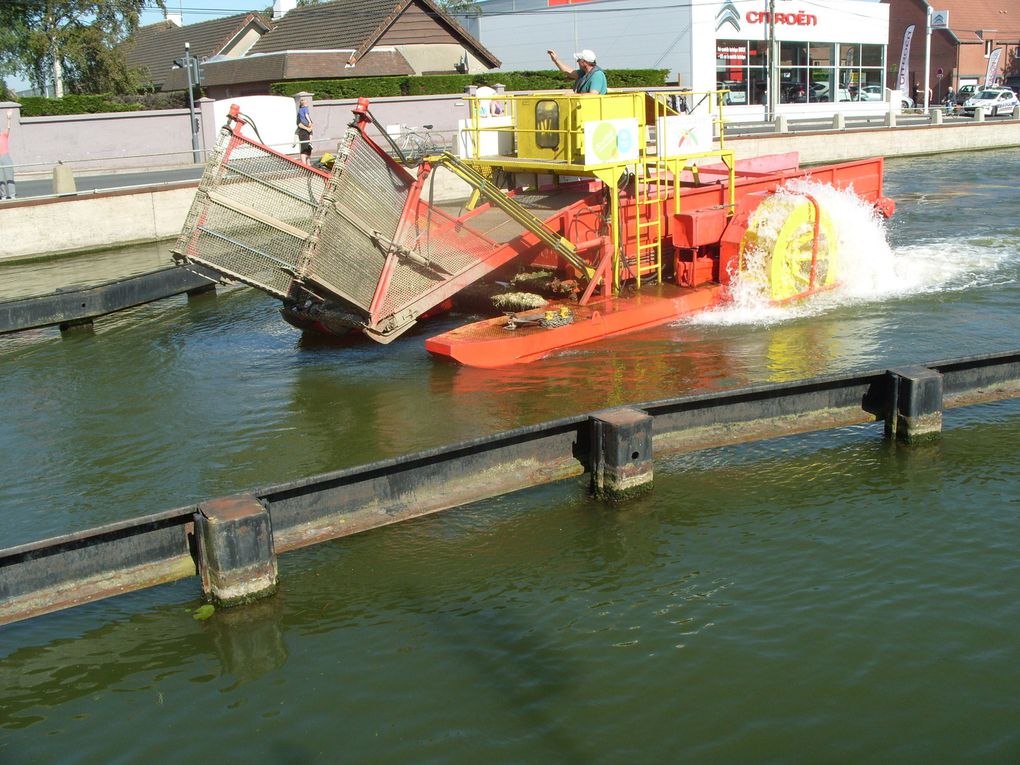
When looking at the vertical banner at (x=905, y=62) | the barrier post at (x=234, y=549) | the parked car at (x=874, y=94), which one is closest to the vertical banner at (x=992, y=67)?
the vertical banner at (x=905, y=62)

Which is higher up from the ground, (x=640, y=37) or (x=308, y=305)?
(x=640, y=37)

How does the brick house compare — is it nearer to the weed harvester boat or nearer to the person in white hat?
the weed harvester boat

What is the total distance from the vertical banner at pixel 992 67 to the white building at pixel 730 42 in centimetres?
1535

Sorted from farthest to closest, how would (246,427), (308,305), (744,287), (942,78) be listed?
1. (942,78)
2. (744,287)
3. (308,305)
4. (246,427)

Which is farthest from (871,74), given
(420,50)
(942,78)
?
(420,50)

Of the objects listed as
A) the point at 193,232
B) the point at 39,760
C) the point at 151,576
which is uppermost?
the point at 193,232

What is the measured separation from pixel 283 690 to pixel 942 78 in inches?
2835

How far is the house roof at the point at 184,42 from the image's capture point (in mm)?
51000

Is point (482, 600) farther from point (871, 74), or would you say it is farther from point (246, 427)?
point (871, 74)

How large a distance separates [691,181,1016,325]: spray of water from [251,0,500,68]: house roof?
99.4 feet

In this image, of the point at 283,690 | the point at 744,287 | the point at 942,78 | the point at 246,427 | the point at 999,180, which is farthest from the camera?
the point at 942,78

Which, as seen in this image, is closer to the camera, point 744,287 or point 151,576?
point 151,576

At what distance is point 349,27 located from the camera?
4544cm

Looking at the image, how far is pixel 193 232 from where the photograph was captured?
11.0 meters
